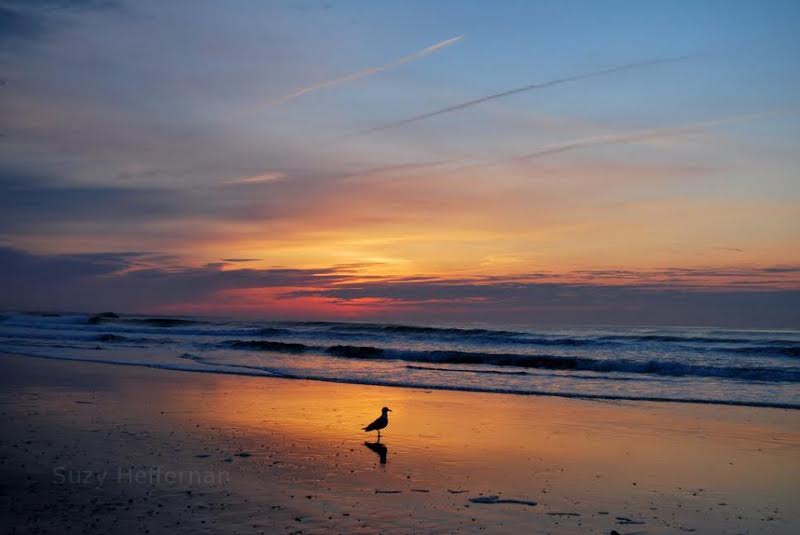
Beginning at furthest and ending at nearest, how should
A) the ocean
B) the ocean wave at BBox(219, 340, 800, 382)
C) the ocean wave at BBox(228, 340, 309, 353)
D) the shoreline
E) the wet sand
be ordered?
1. the ocean wave at BBox(228, 340, 309, 353)
2. the ocean wave at BBox(219, 340, 800, 382)
3. the ocean
4. the shoreline
5. the wet sand

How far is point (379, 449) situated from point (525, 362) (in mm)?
20537

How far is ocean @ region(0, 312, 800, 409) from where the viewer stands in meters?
20.9

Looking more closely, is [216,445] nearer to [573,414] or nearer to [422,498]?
[422,498]

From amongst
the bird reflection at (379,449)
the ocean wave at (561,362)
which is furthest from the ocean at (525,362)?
the bird reflection at (379,449)

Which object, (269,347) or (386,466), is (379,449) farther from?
(269,347)

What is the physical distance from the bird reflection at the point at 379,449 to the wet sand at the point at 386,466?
6cm

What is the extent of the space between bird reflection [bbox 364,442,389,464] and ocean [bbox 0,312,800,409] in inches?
347

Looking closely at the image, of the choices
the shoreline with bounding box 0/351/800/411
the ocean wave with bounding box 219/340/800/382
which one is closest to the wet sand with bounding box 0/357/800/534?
the shoreline with bounding box 0/351/800/411

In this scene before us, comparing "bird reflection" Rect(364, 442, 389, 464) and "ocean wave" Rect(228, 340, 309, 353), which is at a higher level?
"bird reflection" Rect(364, 442, 389, 464)

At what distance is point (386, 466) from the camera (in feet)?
33.4

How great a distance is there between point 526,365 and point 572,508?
73.8 feet

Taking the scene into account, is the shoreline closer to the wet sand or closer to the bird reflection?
the wet sand

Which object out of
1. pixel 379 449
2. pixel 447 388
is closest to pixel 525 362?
pixel 447 388

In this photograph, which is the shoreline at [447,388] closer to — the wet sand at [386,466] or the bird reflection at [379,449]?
the wet sand at [386,466]
